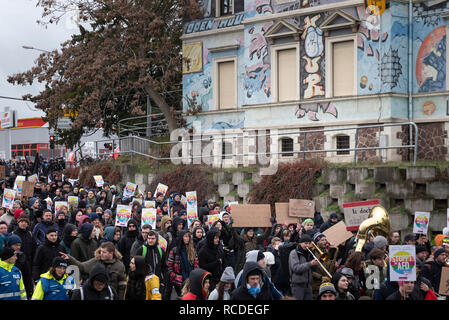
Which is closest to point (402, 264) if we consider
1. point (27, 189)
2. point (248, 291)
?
point (248, 291)

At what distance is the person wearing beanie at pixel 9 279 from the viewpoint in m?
10.9

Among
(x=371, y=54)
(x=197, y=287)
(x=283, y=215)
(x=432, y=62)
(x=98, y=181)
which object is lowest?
(x=197, y=287)

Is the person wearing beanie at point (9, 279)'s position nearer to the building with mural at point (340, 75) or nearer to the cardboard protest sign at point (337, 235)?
the cardboard protest sign at point (337, 235)

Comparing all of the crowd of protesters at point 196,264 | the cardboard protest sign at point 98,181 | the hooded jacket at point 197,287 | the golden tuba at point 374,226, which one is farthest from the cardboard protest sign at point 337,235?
the cardboard protest sign at point 98,181

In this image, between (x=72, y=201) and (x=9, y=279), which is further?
(x=72, y=201)

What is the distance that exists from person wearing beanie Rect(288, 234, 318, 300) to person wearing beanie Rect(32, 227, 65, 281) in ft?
12.4

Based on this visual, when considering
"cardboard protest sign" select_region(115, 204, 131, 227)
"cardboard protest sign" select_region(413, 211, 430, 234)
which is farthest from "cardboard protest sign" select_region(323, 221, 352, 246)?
"cardboard protest sign" select_region(115, 204, 131, 227)

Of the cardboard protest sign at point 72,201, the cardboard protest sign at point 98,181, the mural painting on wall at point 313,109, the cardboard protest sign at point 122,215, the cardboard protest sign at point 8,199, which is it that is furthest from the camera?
the cardboard protest sign at point 98,181

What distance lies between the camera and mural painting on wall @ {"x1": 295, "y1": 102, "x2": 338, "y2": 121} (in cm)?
2636

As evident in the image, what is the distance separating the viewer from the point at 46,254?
12.8m

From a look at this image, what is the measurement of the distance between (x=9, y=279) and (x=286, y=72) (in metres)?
18.4

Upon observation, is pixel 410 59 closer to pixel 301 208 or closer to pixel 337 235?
pixel 301 208

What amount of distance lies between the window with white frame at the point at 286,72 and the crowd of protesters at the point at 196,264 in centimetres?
1049

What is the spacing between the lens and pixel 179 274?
13.6 m
